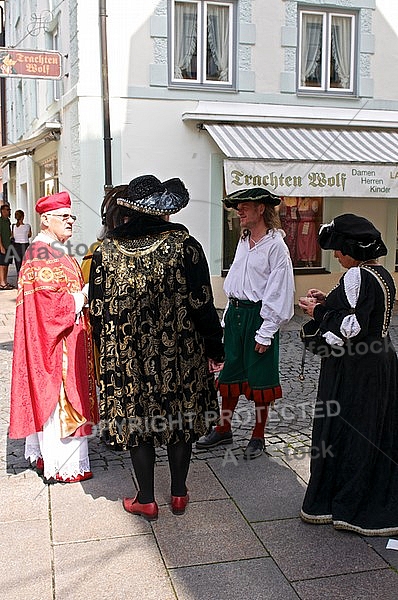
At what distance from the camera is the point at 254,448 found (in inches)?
172

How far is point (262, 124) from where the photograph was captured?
400 inches

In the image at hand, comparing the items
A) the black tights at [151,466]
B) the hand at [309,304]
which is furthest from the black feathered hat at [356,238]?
the black tights at [151,466]

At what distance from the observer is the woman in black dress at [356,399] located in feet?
10.3

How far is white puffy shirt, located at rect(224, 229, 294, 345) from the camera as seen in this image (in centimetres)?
402

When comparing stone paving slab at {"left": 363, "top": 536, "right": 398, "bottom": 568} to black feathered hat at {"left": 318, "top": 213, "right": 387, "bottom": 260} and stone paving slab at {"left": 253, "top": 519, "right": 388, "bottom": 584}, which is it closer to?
stone paving slab at {"left": 253, "top": 519, "right": 388, "bottom": 584}

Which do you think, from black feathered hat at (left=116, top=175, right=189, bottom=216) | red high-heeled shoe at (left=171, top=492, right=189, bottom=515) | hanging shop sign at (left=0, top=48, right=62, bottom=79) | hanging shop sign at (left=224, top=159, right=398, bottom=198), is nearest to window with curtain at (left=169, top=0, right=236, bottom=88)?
hanging shop sign at (left=224, top=159, right=398, bottom=198)

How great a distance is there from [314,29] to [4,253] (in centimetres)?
712

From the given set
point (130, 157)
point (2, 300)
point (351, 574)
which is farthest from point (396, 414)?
point (2, 300)

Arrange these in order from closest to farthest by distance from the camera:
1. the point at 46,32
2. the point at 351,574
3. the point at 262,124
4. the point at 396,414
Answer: the point at 351,574
the point at 396,414
the point at 262,124
the point at 46,32

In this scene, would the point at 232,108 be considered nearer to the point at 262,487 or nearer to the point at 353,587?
the point at 262,487

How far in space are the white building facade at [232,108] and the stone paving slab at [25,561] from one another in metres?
6.53

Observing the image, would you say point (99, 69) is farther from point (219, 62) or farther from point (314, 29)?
point (314, 29)

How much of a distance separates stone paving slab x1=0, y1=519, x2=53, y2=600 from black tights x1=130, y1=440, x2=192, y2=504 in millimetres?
537

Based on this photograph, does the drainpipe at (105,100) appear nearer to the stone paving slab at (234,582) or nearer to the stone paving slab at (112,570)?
the stone paving slab at (112,570)
